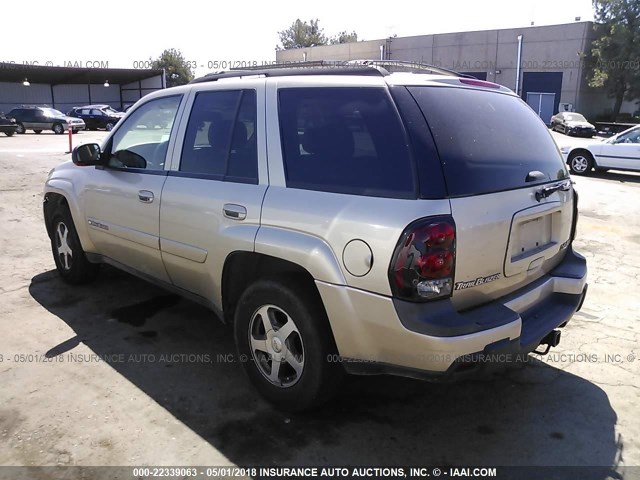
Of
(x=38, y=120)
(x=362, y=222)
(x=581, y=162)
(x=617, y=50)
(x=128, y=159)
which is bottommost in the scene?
(x=581, y=162)

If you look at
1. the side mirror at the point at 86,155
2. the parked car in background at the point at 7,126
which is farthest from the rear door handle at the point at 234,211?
the parked car in background at the point at 7,126

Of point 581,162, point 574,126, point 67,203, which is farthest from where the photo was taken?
point 574,126

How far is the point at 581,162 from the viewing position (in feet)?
47.0

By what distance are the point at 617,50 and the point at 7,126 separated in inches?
1649

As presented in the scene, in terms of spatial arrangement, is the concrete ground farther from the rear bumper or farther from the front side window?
the front side window

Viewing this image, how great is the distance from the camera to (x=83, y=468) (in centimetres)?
273

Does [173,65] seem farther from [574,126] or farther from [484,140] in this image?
[484,140]

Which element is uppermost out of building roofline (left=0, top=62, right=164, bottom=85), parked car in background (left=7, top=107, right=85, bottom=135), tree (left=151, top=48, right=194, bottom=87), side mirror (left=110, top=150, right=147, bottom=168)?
tree (left=151, top=48, right=194, bottom=87)

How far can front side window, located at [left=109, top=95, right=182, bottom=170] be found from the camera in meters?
Result: 4.09

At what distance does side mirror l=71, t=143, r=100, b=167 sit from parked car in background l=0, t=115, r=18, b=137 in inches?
1113

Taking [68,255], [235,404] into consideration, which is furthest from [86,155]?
A: [235,404]

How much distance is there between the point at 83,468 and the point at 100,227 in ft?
8.00

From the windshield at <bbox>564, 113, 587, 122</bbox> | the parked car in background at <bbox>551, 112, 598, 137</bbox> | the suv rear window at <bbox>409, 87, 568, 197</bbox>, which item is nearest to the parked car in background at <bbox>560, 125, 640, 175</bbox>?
the suv rear window at <bbox>409, 87, 568, 197</bbox>

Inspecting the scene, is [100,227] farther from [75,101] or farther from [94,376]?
[75,101]
